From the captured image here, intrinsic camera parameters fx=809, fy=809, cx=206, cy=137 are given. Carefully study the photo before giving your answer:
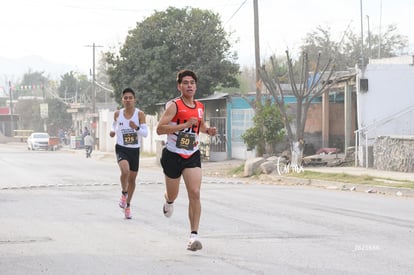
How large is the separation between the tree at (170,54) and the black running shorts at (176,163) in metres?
32.2

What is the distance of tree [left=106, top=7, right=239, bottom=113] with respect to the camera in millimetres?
41625

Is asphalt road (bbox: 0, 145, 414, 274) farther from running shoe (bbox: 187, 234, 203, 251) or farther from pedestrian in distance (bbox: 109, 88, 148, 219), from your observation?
pedestrian in distance (bbox: 109, 88, 148, 219)

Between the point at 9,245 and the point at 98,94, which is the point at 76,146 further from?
the point at 9,245

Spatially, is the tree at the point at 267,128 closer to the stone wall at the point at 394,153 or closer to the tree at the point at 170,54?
the stone wall at the point at 394,153

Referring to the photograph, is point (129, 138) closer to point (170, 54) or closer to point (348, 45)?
point (170, 54)

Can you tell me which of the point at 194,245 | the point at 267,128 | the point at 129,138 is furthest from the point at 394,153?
the point at 194,245

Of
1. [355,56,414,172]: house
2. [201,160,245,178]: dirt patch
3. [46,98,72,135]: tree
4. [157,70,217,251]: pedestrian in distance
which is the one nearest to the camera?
[157,70,217,251]: pedestrian in distance

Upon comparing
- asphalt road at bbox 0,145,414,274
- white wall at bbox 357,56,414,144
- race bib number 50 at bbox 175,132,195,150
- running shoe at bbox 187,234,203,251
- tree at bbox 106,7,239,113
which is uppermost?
tree at bbox 106,7,239,113

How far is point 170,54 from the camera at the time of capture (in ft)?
138

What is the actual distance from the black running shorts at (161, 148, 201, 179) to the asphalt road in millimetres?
835

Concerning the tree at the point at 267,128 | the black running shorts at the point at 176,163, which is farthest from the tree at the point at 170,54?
the black running shorts at the point at 176,163

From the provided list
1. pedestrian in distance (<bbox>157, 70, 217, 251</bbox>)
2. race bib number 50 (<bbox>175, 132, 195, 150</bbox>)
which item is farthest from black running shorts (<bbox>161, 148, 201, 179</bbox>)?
race bib number 50 (<bbox>175, 132, 195, 150</bbox>)

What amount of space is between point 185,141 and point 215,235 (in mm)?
1662

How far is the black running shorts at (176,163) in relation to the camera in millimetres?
8988
